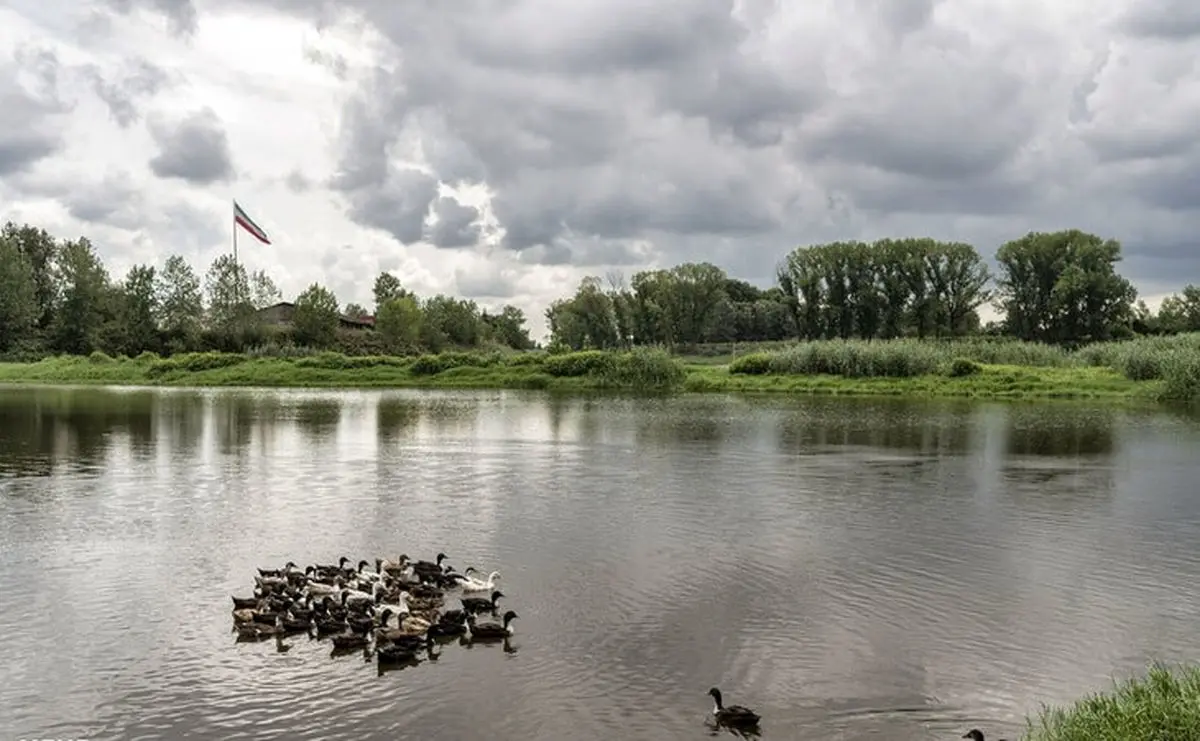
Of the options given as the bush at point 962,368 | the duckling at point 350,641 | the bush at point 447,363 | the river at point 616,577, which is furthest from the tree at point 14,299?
the duckling at point 350,641

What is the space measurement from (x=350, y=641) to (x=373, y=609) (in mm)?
1023

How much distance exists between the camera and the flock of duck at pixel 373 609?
17328 millimetres

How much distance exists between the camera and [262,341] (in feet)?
396

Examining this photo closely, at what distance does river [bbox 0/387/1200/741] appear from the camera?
1470cm

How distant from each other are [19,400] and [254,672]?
69383mm

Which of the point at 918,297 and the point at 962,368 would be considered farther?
the point at 918,297

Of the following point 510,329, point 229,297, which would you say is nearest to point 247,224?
point 229,297

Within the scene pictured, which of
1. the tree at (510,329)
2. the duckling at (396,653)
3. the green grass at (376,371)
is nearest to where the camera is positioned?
the duckling at (396,653)

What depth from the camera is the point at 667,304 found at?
14338cm

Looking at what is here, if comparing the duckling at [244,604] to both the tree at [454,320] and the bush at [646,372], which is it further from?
the tree at [454,320]

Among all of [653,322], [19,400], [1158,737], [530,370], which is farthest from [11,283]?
[1158,737]

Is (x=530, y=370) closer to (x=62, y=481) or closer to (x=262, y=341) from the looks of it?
(x=262, y=341)

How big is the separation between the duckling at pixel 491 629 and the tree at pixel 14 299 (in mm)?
126164

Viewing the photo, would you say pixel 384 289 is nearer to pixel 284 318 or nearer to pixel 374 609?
pixel 284 318
